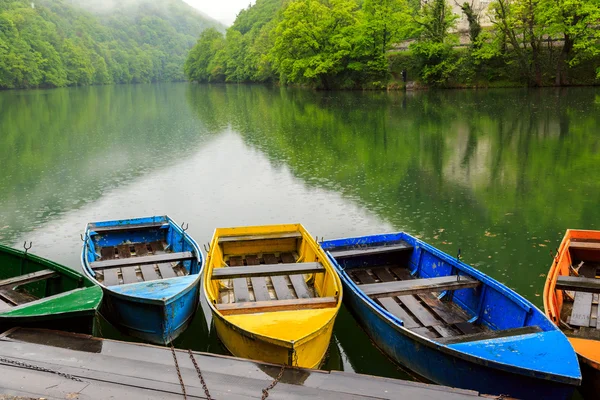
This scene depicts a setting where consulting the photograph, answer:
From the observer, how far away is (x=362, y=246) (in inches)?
385

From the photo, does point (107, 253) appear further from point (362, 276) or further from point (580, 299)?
point (580, 299)

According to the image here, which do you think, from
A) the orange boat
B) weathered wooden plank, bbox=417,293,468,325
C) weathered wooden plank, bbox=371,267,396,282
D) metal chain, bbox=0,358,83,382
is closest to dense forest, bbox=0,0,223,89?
weathered wooden plank, bbox=371,267,396,282

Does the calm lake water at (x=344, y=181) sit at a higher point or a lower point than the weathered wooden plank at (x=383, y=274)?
higher

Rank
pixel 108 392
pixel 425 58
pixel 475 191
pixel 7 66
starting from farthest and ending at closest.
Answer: pixel 7 66, pixel 425 58, pixel 475 191, pixel 108 392

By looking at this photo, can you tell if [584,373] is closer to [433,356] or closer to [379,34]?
[433,356]

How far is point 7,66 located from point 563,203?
296 ft

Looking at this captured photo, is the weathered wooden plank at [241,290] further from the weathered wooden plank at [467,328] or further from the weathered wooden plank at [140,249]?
the weathered wooden plank at [467,328]

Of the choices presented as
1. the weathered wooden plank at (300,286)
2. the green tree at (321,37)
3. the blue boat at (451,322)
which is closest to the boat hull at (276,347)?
the blue boat at (451,322)

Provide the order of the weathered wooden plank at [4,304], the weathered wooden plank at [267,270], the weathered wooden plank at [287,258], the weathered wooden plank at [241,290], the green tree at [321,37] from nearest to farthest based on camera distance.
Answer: the weathered wooden plank at [4,304]
the weathered wooden plank at [267,270]
the weathered wooden plank at [241,290]
the weathered wooden plank at [287,258]
the green tree at [321,37]

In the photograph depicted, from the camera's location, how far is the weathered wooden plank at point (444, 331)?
24.2 feet

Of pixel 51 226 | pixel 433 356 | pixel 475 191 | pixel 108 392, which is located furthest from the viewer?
pixel 475 191

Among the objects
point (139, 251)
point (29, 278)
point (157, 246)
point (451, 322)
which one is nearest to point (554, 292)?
point (451, 322)

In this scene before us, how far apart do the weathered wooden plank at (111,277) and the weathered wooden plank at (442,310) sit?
5.22 m

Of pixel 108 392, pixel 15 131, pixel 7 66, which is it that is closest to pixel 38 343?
pixel 108 392
